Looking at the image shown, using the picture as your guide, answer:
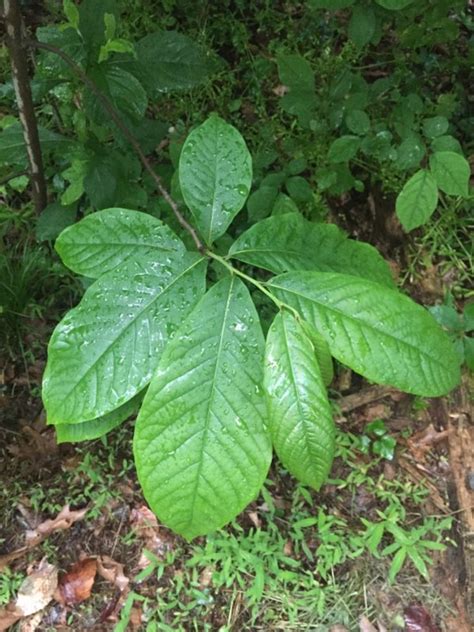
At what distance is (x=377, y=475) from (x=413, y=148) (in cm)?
133

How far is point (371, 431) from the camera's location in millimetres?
2439

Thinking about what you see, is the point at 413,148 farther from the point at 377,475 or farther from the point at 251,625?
the point at 251,625

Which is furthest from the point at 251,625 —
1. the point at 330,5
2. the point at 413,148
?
the point at 330,5

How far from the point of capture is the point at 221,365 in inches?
37.6

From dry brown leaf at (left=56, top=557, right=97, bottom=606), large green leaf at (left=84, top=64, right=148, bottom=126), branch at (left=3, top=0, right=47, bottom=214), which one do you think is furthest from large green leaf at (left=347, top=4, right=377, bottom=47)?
dry brown leaf at (left=56, top=557, right=97, bottom=606)

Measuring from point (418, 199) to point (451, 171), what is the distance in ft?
0.45

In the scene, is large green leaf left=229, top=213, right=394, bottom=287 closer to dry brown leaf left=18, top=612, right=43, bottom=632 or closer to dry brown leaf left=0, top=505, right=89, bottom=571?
dry brown leaf left=0, top=505, right=89, bottom=571

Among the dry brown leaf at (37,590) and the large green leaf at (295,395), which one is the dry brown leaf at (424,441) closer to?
the dry brown leaf at (37,590)

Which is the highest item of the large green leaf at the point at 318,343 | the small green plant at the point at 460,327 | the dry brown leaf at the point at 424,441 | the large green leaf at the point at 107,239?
the large green leaf at the point at 107,239

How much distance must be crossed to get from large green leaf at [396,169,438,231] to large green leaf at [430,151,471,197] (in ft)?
0.10

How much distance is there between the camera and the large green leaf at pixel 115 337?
103 cm

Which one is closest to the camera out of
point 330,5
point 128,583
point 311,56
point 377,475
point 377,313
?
point 377,313

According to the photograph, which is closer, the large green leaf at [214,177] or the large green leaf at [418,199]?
the large green leaf at [214,177]

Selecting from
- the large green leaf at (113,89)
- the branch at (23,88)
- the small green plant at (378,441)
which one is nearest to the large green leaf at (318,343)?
the large green leaf at (113,89)
